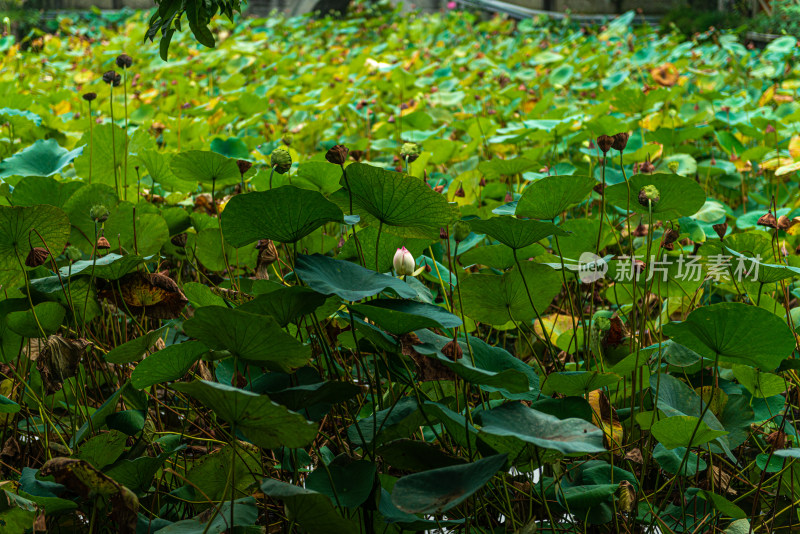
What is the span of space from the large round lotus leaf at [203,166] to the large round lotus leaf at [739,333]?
0.69m

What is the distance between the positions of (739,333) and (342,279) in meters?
0.40

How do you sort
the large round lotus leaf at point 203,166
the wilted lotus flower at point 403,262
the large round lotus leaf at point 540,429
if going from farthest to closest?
1. the large round lotus leaf at point 203,166
2. the wilted lotus flower at point 403,262
3. the large round lotus leaf at point 540,429

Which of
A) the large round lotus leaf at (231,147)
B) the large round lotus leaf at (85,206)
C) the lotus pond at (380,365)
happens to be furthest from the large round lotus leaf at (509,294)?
the large round lotus leaf at (231,147)

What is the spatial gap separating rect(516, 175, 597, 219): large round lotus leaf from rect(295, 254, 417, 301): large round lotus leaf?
268mm

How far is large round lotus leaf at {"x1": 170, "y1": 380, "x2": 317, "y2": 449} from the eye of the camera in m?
0.59

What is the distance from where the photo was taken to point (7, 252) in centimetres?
92

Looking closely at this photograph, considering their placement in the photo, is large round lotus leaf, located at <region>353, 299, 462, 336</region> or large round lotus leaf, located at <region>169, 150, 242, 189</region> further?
large round lotus leaf, located at <region>169, 150, 242, 189</region>

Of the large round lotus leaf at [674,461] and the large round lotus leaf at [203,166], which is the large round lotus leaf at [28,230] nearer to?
the large round lotus leaf at [203,166]

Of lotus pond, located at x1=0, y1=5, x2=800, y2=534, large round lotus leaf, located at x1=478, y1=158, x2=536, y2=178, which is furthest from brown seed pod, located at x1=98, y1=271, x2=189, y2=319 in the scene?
large round lotus leaf, located at x1=478, y1=158, x2=536, y2=178

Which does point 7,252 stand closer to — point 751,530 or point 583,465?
point 583,465

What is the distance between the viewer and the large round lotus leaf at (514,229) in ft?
2.70

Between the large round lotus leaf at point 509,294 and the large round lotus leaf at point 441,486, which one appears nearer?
the large round lotus leaf at point 441,486

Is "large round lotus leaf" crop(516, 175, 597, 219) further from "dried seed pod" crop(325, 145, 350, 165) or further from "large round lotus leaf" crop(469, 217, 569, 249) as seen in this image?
"dried seed pod" crop(325, 145, 350, 165)

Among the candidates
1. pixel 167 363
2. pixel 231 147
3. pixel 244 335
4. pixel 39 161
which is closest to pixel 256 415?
pixel 244 335
